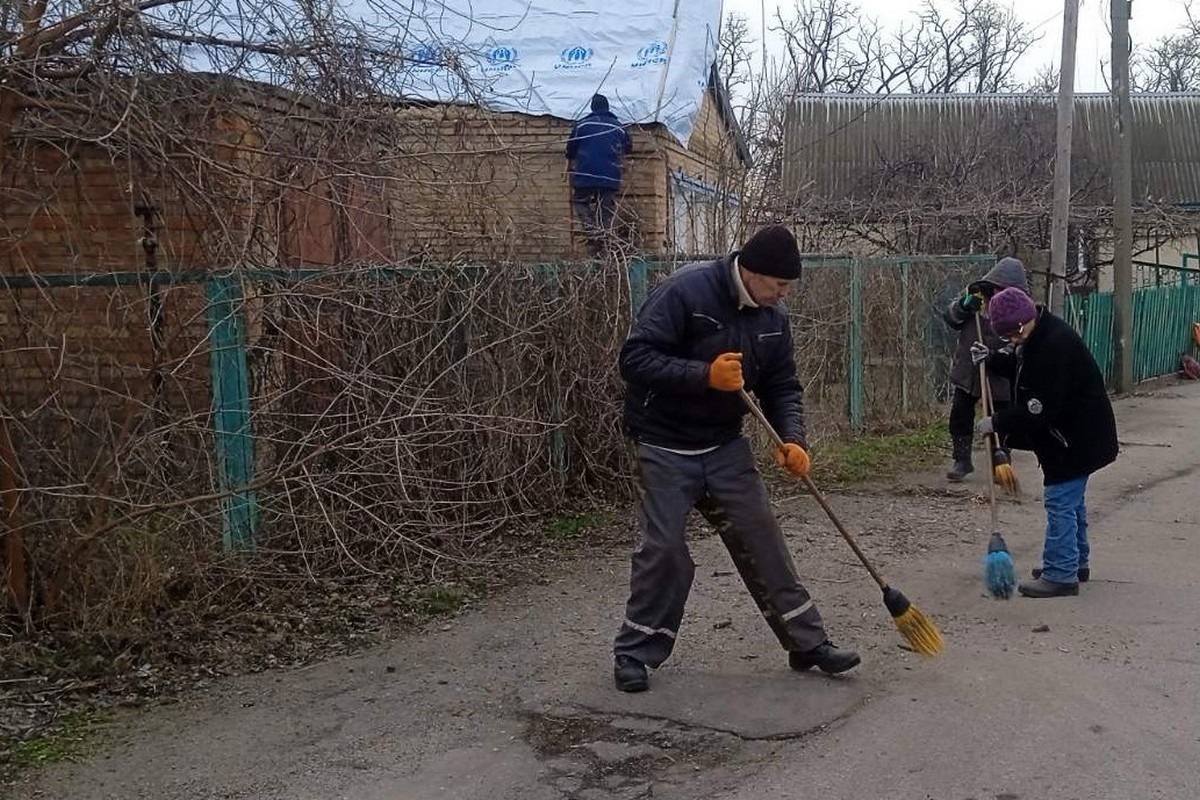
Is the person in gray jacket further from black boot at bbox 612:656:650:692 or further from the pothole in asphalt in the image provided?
the pothole in asphalt

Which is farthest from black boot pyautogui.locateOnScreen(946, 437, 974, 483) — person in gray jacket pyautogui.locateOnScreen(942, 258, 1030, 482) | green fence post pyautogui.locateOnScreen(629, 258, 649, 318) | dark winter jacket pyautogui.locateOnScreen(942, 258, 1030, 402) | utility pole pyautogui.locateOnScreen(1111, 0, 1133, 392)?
utility pole pyautogui.locateOnScreen(1111, 0, 1133, 392)

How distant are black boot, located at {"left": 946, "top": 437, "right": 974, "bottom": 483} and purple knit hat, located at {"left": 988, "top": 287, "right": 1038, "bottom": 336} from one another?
140 inches

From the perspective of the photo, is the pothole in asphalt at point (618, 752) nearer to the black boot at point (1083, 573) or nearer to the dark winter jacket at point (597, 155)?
the black boot at point (1083, 573)

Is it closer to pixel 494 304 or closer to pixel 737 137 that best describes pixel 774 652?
pixel 494 304

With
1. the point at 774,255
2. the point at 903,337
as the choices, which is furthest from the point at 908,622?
the point at 903,337

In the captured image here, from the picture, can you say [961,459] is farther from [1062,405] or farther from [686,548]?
[686,548]

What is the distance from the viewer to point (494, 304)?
7402 mm

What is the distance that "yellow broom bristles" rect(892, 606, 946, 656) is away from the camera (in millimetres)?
5227

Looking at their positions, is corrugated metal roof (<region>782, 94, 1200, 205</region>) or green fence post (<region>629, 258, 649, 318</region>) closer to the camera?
green fence post (<region>629, 258, 649, 318</region>)

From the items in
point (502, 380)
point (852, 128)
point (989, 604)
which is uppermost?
point (852, 128)

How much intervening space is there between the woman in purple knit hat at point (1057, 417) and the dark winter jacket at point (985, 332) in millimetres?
2611

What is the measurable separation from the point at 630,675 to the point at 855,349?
7.14 meters

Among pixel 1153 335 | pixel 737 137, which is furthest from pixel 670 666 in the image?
pixel 1153 335

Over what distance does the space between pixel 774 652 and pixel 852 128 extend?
2725 centimetres
